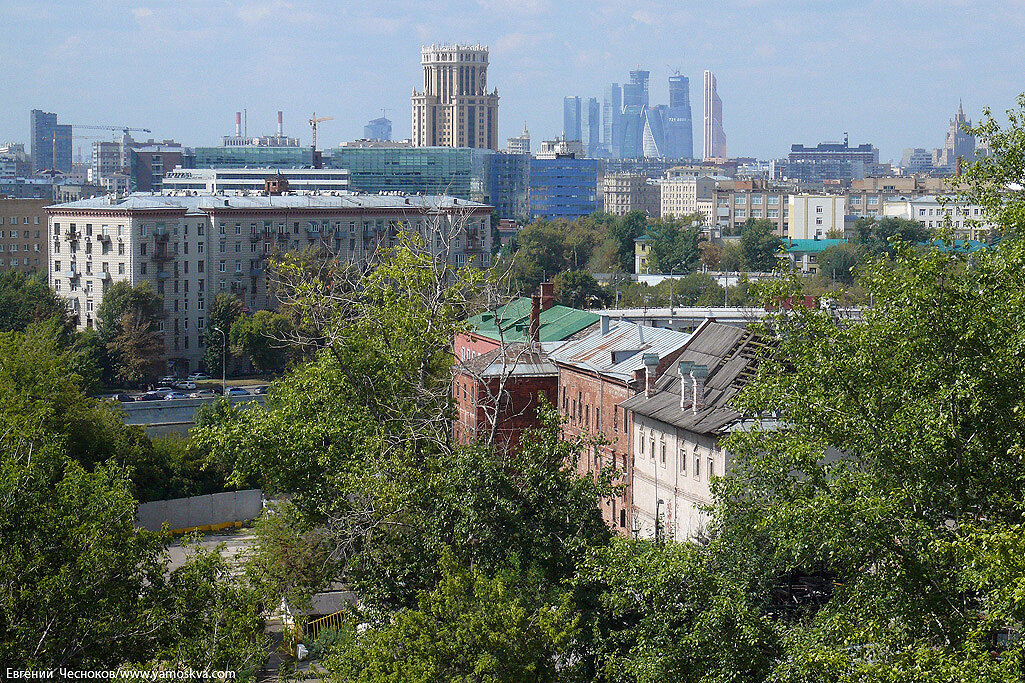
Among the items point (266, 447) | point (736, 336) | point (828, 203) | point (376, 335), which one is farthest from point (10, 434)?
point (828, 203)

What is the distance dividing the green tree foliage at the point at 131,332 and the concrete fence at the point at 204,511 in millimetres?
34410

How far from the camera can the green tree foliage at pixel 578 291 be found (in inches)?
4343

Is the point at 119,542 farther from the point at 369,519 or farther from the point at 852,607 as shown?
the point at 852,607

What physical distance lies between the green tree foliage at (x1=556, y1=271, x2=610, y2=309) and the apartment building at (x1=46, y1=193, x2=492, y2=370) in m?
8.33

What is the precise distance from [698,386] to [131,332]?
54789 mm

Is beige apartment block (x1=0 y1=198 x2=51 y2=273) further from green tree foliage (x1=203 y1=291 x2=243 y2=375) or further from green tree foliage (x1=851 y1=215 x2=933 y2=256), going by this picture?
green tree foliage (x1=851 y1=215 x2=933 y2=256)

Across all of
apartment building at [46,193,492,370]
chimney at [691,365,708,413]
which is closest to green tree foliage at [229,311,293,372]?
apartment building at [46,193,492,370]

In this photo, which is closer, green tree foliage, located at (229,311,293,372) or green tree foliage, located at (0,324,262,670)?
green tree foliage, located at (0,324,262,670)

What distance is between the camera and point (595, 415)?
4900cm

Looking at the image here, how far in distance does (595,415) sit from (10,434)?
25.0 metres

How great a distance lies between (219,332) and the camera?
311 ft

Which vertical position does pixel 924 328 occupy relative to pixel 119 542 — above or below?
above

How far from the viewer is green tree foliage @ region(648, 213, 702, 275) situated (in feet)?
489

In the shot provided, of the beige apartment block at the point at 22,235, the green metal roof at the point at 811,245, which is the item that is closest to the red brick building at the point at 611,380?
the beige apartment block at the point at 22,235
